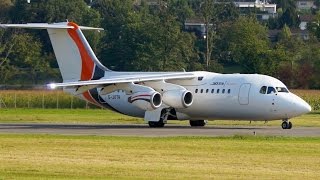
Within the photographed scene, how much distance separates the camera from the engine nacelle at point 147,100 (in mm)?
50438

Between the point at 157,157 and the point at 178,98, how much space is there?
692 inches

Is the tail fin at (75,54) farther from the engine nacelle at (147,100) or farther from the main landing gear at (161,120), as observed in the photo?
the main landing gear at (161,120)

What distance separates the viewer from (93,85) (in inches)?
1982

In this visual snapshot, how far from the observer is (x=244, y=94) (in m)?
49.5

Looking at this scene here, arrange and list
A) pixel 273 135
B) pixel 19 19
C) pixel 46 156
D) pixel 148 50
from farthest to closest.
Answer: pixel 19 19 < pixel 148 50 < pixel 273 135 < pixel 46 156

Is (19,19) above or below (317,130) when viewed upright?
below

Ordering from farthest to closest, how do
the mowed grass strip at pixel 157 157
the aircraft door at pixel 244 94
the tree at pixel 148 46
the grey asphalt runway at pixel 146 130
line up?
the tree at pixel 148 46, the aircraft door at pixel 244 94, the grey asphalt runway at pixel 146 130, the mowed grass strip at pixel 157 157

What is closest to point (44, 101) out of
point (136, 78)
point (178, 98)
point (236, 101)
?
point (136, 78)

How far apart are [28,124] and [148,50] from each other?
44511 millimetres

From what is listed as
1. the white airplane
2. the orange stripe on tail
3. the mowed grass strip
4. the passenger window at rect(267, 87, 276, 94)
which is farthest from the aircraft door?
the mowed grass strip

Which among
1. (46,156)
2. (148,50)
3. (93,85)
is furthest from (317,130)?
(148,50)

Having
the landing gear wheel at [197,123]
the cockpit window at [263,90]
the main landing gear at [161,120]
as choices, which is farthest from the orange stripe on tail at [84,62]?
the cockpit window at [263,90]

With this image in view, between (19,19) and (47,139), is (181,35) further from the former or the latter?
(47,139)

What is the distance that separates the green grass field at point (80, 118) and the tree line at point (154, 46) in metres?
22.4
